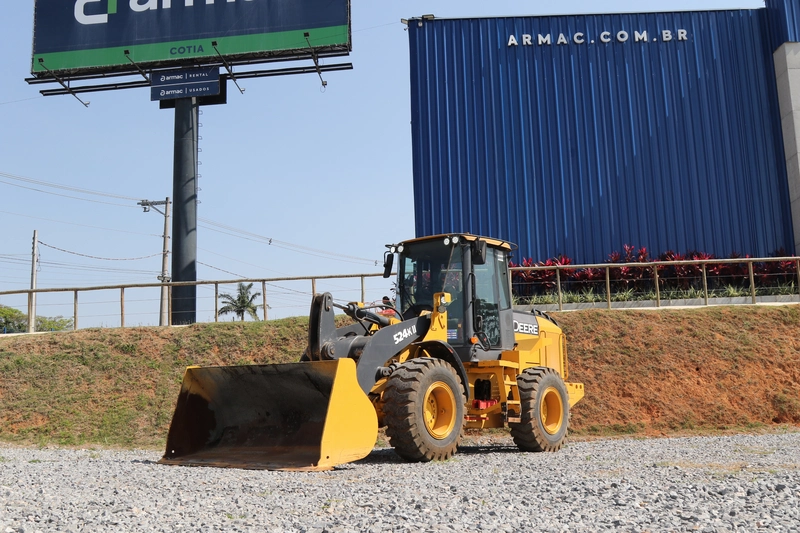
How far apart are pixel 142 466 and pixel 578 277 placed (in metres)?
15.4

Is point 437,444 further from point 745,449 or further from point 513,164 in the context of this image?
point 513,164

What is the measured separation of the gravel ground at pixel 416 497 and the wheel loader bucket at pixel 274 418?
1.11 feet

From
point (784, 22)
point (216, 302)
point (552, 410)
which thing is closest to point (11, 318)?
point (216, 302)

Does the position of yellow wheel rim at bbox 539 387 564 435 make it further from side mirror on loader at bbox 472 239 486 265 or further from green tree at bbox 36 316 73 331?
green tree at bbox 36 316 73 331

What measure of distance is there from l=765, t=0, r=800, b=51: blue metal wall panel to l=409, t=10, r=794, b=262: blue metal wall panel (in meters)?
0.33

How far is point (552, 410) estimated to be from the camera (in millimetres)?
11148

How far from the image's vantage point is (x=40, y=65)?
24.3 m

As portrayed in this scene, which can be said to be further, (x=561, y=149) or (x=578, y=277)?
(x=561, y=149)

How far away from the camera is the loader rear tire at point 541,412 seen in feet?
33.5

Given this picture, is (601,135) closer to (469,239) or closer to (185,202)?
(185,202)

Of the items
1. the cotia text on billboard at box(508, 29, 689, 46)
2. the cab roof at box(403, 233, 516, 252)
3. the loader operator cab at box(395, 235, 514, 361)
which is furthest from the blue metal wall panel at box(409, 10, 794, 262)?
the loader operator cab at box(395, 235, 514, 361)

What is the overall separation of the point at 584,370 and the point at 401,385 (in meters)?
9.28

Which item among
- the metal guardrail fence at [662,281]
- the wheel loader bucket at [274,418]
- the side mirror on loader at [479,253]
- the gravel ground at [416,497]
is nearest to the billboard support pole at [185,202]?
the metal guardrail fence at [662,281]

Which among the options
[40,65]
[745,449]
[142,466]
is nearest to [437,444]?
[142,466]
